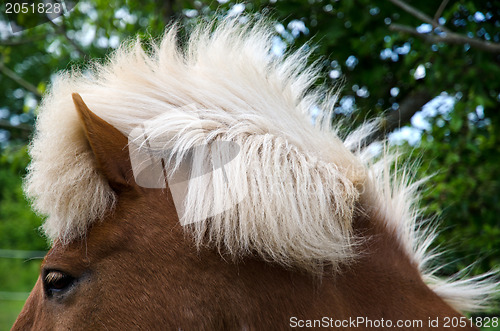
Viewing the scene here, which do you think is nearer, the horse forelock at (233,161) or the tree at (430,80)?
the horse forelock at (233,161)

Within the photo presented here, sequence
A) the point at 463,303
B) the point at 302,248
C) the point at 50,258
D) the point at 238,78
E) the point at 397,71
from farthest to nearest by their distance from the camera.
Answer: the point at 397,71 → the point at 463,303 → the point at 238,78 → the point at 50,258 → the point at 302,248

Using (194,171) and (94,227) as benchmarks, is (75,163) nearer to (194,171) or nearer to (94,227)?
(94,227)

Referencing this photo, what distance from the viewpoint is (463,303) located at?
1470 millimetres

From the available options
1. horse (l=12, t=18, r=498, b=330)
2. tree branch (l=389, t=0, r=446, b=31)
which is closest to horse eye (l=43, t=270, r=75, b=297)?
horse (l=12, t=18, r=498, b=330)

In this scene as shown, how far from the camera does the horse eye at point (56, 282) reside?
3.78 ft

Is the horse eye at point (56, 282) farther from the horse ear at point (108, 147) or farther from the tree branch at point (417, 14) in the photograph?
the tree branch at point (417, 14)

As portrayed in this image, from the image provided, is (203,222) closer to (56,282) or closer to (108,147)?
(108,147)

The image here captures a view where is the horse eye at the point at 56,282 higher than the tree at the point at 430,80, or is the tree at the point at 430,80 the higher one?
the horse eye at the point at 56,282

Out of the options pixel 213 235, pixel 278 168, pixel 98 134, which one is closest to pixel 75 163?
pixel 98 134

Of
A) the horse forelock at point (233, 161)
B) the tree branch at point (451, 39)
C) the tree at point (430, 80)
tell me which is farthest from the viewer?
the tree at point (430, 80)

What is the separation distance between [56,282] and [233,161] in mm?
536

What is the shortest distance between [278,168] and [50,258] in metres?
0.64

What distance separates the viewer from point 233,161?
1128 millimetres

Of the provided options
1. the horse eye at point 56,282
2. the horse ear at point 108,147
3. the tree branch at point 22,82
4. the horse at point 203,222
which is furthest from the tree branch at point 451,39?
the tree branch at point 22,82
